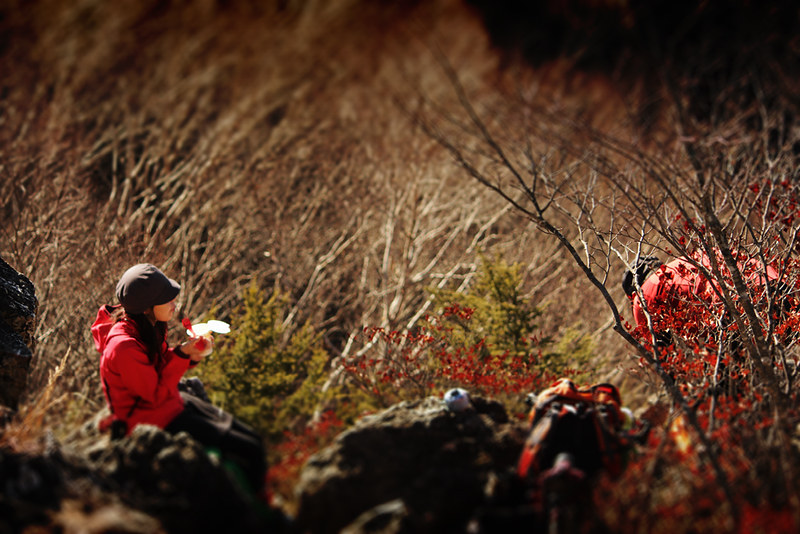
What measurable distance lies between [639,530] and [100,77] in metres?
17.0

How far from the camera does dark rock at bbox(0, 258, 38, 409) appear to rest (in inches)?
160

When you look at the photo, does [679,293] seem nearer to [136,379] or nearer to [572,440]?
[572,440]

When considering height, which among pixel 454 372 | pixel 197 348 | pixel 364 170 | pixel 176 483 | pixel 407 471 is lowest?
pixel 176 483

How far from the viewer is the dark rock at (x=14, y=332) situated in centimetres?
406

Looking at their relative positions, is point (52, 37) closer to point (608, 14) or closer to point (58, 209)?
point (58, 209)

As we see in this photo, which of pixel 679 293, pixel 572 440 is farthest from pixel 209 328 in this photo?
pixel 679 293

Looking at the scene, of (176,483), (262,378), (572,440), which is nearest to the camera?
(176,483)

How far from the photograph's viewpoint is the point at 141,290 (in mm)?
3354

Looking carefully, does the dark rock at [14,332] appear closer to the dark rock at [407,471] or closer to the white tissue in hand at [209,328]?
the white tissue in hand at [209,328]

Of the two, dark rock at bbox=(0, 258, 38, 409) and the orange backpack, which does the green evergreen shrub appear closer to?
dark rock at bbox=(0, 258, 38, 409)

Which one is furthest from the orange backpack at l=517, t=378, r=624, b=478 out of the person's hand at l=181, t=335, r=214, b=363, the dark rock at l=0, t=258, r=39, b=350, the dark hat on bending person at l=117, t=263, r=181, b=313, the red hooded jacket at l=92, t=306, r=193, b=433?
the dark rock at l=0, t=258, r=39, b=350

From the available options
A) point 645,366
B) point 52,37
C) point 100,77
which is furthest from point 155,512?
point 52,37

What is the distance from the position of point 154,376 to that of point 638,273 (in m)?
3.41

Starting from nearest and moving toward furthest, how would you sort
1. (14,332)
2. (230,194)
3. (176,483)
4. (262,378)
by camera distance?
(176,483) < (14,332) < (262,378) < (230,194)
